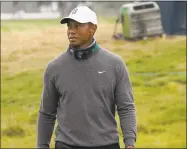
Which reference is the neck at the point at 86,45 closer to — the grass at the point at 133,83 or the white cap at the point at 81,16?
the white cap at the point at 81,16

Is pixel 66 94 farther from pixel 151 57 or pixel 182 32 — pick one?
pixel 182 32

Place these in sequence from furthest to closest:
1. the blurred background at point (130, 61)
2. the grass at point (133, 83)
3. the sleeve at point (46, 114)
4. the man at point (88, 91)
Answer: the blurred background at point (130, 61)
the grass at point (133, 83)
the sleeve at point (46, 114)
the man at point (88, 91)

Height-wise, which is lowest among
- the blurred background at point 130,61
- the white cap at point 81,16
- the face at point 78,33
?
the blurred background at point 130,61

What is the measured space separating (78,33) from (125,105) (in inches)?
24.0

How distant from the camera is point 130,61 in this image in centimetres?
2362

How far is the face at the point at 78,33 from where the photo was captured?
189 inches

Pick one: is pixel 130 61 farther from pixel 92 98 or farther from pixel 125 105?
pixel 92 98

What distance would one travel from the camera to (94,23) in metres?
4.87

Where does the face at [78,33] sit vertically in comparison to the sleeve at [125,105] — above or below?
above

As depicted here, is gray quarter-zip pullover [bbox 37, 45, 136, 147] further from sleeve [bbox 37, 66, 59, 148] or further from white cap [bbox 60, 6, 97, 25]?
white cap [bbox 60, 6, 97, 25]

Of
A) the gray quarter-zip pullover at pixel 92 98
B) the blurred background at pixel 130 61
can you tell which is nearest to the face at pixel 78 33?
the gray quarter-zip pullover at pixel 92 98

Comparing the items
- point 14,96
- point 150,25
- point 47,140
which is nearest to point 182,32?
point 150,25

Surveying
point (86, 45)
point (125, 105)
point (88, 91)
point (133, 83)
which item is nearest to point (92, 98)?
point (88, 91)

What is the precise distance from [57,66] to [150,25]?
23474 mm
